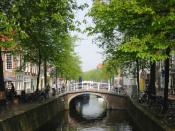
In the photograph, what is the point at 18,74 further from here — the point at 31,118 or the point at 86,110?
the point at 31,118

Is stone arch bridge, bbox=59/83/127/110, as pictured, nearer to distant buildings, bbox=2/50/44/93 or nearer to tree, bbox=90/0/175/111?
distant buildings, bbox=2/50/44/93

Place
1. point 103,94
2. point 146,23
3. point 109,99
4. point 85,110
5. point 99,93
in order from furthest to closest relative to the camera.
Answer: point 85,110, point 99,93, point 103,94, point 109,99, point 146,23

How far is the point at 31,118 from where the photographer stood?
123 ft

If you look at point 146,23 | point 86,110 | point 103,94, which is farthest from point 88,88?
point 146,23

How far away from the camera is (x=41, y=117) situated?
43719mm

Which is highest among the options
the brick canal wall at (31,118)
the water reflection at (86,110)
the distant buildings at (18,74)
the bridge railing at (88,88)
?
the distant buildings at (18,74)

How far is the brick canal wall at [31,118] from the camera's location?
1150 inches

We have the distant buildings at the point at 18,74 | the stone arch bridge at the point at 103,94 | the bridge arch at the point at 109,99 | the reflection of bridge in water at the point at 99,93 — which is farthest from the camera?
the reflection of bridge in water at the point at 99,93

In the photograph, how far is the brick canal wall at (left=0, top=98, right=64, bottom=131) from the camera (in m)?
29.2

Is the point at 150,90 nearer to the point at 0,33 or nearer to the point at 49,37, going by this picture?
the point at 49,37

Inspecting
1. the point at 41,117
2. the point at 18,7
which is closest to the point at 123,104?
the point at 41,117

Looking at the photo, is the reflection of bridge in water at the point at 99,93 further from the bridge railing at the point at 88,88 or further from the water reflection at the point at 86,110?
the water reflection at the point at 86,110

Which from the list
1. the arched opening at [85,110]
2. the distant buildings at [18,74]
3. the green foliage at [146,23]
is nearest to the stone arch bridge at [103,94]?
the arched opening at [85,110]

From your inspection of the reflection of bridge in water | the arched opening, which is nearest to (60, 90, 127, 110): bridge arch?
the reflection of bridge in water
